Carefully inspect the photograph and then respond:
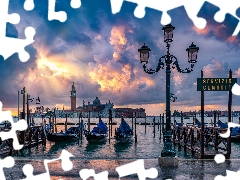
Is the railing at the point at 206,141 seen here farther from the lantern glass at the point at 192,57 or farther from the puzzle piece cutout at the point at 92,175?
Result: the puzzle piece cutout at the point at 92,175

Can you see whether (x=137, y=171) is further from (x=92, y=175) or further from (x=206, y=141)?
(x=206, y=141)

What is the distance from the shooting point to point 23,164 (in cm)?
1177

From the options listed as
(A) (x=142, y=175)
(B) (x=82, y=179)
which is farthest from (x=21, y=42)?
(A) (x=142, y=175)

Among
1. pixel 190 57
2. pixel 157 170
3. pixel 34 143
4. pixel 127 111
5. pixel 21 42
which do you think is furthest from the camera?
pixel 127 111

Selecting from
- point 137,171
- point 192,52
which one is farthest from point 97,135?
point 137,171

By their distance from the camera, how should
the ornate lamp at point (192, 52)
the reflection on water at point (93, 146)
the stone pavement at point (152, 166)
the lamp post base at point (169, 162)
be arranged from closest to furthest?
the stone pavement at point (152, 166) → the lamp post base at point (169, 162) → the ornate lamp at point (192, 52) → the reflection on water at point (93, 146)

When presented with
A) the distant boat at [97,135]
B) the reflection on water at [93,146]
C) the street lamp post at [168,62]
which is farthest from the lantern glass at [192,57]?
the distant boat at [97,135]

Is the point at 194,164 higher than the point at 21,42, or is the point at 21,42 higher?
the point at 21,42

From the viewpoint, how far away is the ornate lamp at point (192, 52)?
39.6 feet

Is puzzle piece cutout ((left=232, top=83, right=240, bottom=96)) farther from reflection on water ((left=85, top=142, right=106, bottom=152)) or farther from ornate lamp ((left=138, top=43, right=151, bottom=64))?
reflection on water ((left=85, top=142, right=106, bottom=152))

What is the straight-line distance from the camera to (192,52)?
12.1 metres

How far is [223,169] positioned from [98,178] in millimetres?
4593

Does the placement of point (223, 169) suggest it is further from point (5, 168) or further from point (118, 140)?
point (118, 140)

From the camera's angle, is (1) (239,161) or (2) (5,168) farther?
(1) (239,161)
